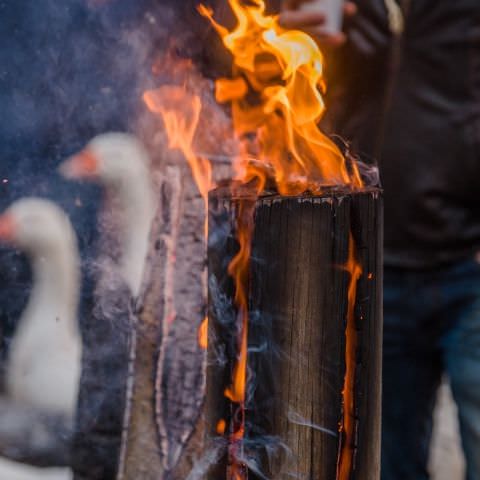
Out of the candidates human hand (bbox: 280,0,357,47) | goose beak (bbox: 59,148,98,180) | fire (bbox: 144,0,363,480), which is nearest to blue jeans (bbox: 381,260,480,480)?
fire (bbox: 144,0,363,480)

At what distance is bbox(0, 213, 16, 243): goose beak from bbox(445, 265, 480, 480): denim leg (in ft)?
5.98

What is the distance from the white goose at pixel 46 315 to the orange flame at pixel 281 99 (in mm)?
874

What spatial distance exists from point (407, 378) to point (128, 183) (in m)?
1.43

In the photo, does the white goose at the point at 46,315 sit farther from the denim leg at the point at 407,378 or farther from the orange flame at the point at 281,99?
the denim leg at the point at 407,378

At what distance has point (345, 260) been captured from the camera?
4.86ft

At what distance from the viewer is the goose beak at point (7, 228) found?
2709 mm

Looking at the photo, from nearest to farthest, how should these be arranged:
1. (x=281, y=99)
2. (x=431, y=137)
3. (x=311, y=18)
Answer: (x=281, y=99) → (x=311, y=18) → (x=431, y=137)

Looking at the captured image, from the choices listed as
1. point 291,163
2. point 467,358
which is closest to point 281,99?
point 291,163

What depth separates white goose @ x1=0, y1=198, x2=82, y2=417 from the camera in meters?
2.71

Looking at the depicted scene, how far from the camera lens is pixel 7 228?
2.72 metres

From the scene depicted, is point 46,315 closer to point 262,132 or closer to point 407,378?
point 262,132

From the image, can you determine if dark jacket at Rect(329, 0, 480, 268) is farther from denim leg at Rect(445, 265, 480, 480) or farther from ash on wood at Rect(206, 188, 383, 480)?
ash on wood at Rect(206, 188, 383, 480)

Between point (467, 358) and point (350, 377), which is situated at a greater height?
point (467, 358)

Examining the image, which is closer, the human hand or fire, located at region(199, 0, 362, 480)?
fire, located at region(199, 0, 362, 480)
